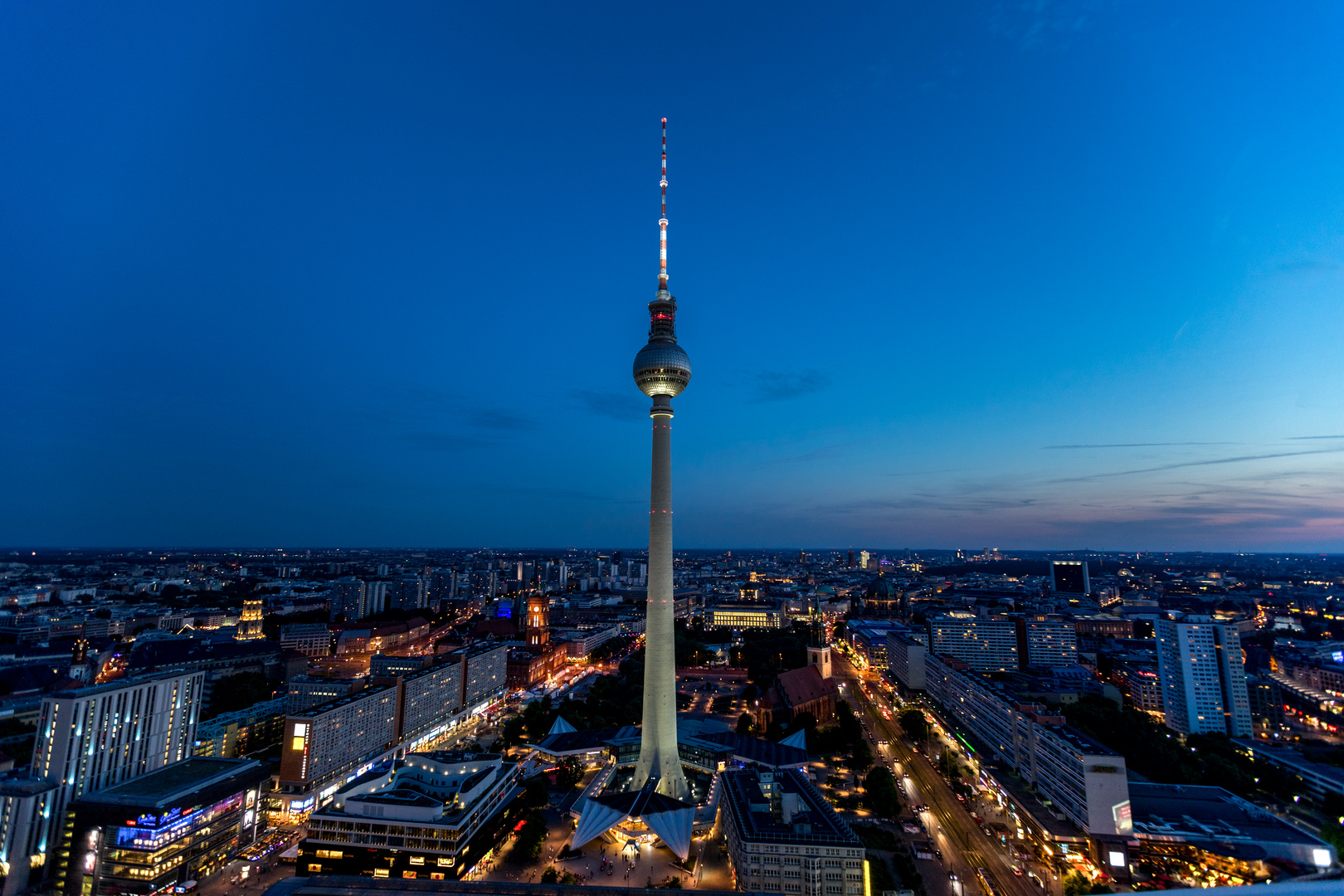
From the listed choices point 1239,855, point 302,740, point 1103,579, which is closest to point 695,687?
point 302,740

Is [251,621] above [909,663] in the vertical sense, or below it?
above

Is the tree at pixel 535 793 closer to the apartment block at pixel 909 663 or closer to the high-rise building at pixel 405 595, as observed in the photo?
the apartment block at pixel 909 663

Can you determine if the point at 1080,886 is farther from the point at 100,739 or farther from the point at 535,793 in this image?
the point at 100,739

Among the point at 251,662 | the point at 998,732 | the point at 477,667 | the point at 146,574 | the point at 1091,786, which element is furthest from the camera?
the point at 146,574

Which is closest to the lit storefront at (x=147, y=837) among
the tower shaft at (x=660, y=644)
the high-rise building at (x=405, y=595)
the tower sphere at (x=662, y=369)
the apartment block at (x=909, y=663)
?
the tower shaft at (x=660, y=644)

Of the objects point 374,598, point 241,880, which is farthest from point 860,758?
point 374,598

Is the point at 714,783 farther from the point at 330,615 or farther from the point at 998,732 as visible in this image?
the point at 330,615
